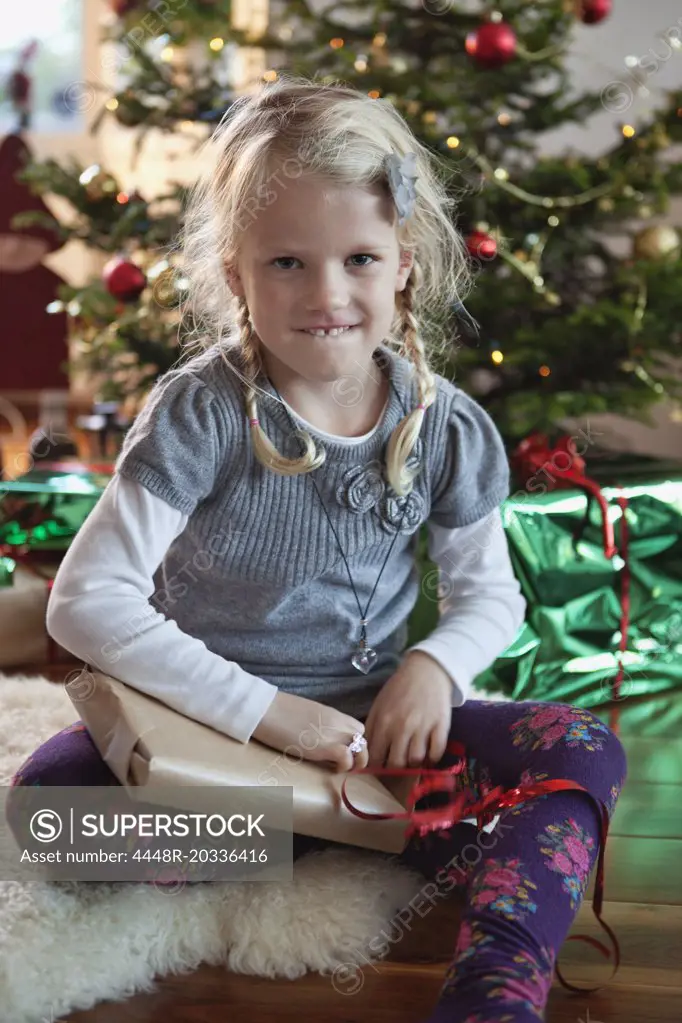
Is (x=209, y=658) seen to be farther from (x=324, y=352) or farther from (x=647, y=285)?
(x=647, y=285)

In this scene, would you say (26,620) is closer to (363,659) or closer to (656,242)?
(363,659)

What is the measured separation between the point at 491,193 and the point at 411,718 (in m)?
1.12

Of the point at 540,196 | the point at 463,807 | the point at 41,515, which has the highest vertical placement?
the point at 540,196

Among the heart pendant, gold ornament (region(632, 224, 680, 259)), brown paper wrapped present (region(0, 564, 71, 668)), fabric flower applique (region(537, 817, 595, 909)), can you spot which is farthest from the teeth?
gold ornament (region(632, 224, 680, 259))

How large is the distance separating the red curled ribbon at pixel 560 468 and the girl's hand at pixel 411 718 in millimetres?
588

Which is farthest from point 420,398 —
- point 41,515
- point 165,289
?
point 41,515

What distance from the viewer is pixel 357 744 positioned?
0.97 m

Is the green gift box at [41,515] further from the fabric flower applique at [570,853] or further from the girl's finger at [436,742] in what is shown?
the fabric flower applique at [570,853]

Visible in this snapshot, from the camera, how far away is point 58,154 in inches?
155

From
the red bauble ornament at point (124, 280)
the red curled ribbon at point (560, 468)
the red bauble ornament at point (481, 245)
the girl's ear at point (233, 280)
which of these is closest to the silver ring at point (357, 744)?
the girl's ear at point (233, 280)

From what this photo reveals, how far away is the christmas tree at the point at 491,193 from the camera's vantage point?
1.86 m

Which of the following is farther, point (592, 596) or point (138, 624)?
point (592, 596)

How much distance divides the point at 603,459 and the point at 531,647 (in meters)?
0.43

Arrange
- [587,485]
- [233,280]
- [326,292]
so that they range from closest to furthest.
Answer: [326,292], [233,280], [587,485]
